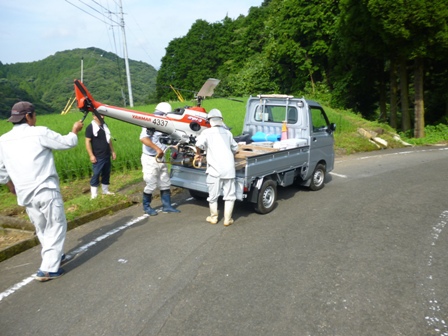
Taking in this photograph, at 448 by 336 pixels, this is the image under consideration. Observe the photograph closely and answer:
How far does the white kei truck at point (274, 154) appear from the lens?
596cm

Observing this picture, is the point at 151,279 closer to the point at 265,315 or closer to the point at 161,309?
the point at 161,309

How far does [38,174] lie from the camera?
3988 millimetres

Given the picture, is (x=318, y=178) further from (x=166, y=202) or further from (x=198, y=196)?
(x=166, y=202)

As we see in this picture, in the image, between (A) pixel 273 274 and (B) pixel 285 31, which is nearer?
(A) pixel 273 274

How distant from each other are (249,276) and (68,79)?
76.2m

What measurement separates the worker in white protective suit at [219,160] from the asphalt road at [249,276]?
51 cm

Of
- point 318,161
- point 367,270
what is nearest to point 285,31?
point 318,161

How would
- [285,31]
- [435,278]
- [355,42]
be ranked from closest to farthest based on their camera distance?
[435,278], [355,42], [285,31]

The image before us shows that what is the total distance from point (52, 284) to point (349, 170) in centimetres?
806

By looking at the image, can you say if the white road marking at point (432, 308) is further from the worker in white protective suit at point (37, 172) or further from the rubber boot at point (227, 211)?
the worker in white protective suit at point (37, 172)

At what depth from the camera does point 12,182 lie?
4.20 meters

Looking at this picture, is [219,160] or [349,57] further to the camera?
[349,57]

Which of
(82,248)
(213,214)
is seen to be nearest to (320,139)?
(213,214)

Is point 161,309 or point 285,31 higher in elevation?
point 285,31
